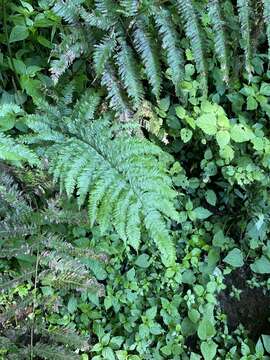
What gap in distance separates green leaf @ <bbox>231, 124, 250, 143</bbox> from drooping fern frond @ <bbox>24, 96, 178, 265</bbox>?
0.51 metres

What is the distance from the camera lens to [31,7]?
230cm

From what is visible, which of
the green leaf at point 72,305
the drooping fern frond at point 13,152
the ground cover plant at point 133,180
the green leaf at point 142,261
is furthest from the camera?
the green leaf at point 142,261

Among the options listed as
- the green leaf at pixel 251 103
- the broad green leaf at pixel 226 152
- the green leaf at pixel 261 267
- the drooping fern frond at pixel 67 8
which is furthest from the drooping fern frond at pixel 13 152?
the green leaf at pixel 261 267

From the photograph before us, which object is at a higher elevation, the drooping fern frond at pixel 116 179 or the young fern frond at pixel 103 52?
the young fern frond at pixel 103 52

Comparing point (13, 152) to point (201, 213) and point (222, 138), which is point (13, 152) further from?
point (201, 213)

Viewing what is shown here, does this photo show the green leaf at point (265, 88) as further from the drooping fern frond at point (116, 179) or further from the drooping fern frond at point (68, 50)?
the drooping fern frond at point (68, 50)

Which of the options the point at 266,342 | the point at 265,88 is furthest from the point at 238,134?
the point at 266,342

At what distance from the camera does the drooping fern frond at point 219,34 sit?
2238 mm

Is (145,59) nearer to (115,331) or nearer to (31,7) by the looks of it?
(31,7)

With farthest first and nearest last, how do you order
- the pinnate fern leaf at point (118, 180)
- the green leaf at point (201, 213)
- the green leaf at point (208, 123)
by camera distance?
the green leaf at point (201, 213), the green leaf at point (208, 123), the pinnate fern leaf at point (118, 180)

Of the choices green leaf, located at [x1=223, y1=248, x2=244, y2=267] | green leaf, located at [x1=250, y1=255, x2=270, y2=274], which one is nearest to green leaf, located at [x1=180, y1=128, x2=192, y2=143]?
green leaf, located at [x1=223, y1=248, x2=244, y2=267]

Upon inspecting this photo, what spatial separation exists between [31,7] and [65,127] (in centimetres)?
60

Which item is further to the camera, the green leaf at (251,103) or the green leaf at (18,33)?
the green leaf at (251,103)

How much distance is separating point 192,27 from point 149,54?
0.23m
